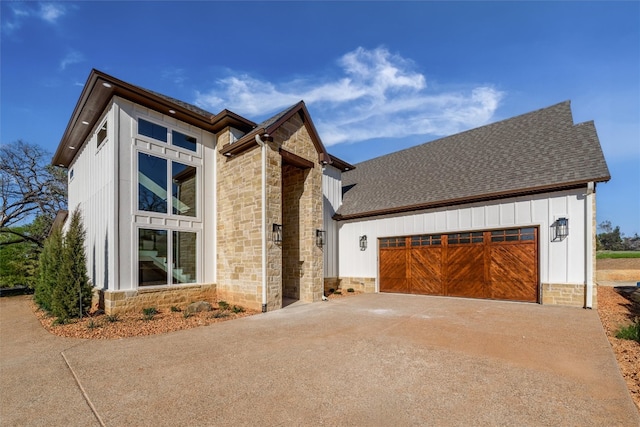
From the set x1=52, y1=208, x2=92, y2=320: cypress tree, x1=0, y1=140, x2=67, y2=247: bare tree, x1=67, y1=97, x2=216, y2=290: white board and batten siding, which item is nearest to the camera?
x1=52, y1=208, x2=92, y2=320: cypress tree

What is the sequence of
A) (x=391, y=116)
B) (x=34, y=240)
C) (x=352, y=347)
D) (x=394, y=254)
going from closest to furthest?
1. (x=352, y=347)
2. (x=394, y=254)
3. (x=391, y=116)
4. (x=34, y=240)

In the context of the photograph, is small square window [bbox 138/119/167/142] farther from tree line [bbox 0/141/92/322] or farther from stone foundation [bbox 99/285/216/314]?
tree line [bbox 0/141/92/322]

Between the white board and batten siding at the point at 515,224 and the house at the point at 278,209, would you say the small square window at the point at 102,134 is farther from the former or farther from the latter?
the white board and batten siding at the point at 515,224

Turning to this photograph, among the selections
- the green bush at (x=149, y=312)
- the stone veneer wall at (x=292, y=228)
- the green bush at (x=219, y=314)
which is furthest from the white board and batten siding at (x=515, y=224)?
the green bush at (x=149, y=312)

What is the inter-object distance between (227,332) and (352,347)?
278 cm

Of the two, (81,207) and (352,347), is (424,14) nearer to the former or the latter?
(352,347)

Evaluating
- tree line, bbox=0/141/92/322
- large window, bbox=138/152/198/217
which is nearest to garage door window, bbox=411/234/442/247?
large window, bbox=138/152/198/217

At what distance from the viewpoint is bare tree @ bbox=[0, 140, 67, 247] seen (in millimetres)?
18391

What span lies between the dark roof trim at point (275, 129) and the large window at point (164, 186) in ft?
4.89

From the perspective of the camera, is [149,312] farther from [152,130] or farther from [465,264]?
[465,264]

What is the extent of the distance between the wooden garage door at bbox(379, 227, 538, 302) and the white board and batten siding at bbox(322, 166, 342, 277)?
222 cm

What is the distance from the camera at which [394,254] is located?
12.5 m

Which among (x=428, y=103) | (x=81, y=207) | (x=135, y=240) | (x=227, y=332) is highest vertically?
(x=428, y=103)

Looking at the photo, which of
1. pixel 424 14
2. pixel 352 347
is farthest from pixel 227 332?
pixel 424 14
